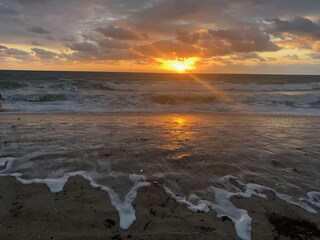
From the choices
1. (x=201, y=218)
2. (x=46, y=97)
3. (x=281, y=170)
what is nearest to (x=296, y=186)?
(x=281, y=170)

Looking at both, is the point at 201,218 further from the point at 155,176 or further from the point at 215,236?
the point at 155,176

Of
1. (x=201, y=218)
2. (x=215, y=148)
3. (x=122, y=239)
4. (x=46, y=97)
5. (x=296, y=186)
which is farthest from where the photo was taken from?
A: (x=46, y=97)

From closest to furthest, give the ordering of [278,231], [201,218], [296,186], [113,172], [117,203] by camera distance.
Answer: [278,231]
[201,218]
[117,203]
[296,186]
[113,172]

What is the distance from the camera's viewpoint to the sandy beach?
3699 millimetres

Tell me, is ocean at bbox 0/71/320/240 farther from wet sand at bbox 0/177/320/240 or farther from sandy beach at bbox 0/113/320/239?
wet sand at bbox 0/177/320/240

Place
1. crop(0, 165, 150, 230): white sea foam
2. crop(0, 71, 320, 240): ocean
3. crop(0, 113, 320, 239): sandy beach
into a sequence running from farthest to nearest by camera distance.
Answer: crop(0, 71, 320, 240): ocean, crop(0, 165, 150, 230): white sea foam, crop(0, 113, 320, 239): sandy beach

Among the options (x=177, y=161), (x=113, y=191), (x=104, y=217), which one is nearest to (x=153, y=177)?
(x=113, y=191)

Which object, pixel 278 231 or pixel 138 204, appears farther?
pixel 138 204

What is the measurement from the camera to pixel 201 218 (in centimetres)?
397

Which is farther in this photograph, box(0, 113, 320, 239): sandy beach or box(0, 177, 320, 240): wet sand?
box(0, 113, 320, 239): sandy beach

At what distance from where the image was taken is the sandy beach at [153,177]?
3.70 m

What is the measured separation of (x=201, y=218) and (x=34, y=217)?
6.89ft

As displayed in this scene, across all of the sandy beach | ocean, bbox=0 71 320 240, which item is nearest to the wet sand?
the sandy beach

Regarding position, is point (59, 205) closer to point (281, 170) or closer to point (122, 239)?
point (122, 239)
